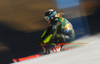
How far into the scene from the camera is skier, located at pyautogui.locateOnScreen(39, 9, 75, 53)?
124 inches

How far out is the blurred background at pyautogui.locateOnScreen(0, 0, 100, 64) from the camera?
4.30 meters

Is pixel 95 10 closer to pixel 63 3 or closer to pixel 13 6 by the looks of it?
pixel 63 3

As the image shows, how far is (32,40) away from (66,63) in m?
2.46

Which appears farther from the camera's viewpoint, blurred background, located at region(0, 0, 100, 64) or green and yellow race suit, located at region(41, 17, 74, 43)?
blurred background, located at region(0, 0, 100, 64)

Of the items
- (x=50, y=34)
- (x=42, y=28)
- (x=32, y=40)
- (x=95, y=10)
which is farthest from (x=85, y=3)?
(x=50, y=34)

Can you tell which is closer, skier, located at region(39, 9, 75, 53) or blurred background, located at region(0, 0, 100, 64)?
skier, located at region(39, 9, 75, 53)

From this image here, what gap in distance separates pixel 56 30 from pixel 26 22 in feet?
5.08

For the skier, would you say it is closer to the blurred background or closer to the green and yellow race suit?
the green and yellow race suit

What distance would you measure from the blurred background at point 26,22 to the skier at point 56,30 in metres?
1.00

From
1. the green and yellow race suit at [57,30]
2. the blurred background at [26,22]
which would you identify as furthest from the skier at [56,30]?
the blurred background at [26,22]

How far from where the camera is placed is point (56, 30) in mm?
3121

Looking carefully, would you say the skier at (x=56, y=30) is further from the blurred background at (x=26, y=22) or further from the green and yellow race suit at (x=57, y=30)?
the blurred background at (x=26, y=22)

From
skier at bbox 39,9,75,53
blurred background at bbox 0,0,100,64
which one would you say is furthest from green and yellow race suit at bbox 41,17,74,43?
blurred background at bbox 0,0,100,64

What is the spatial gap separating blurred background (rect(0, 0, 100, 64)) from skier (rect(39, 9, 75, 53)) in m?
1.00
